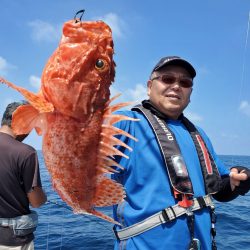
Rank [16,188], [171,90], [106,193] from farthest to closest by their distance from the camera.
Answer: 1. [16,188]
2. [171,90]
3. [106,193]

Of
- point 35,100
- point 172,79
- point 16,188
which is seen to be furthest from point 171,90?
point 16,188

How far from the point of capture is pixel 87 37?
1.91 m

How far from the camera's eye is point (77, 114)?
184 cm

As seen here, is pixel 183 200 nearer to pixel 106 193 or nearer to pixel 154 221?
pixel 154 221

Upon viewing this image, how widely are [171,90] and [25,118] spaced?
1.98 meters

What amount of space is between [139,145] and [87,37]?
1.44m

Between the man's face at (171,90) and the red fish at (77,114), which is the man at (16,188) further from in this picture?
the red fish at (77,114)

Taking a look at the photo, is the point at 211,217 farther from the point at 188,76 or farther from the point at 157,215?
the point at 188,76

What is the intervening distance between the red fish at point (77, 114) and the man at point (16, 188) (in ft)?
9.57

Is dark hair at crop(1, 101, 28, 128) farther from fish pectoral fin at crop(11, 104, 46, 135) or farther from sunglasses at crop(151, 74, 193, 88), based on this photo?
fish pectoral fin at crop(11, 104, 46, 135)

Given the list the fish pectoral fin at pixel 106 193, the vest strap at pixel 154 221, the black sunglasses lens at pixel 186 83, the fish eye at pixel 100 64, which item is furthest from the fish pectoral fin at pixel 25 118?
the black sunglasses lens at pixel 186 83

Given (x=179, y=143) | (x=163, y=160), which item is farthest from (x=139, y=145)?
(x=179, y=143)

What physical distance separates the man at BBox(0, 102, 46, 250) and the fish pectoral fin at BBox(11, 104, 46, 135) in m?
2.93

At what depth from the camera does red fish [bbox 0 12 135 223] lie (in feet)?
5.92
